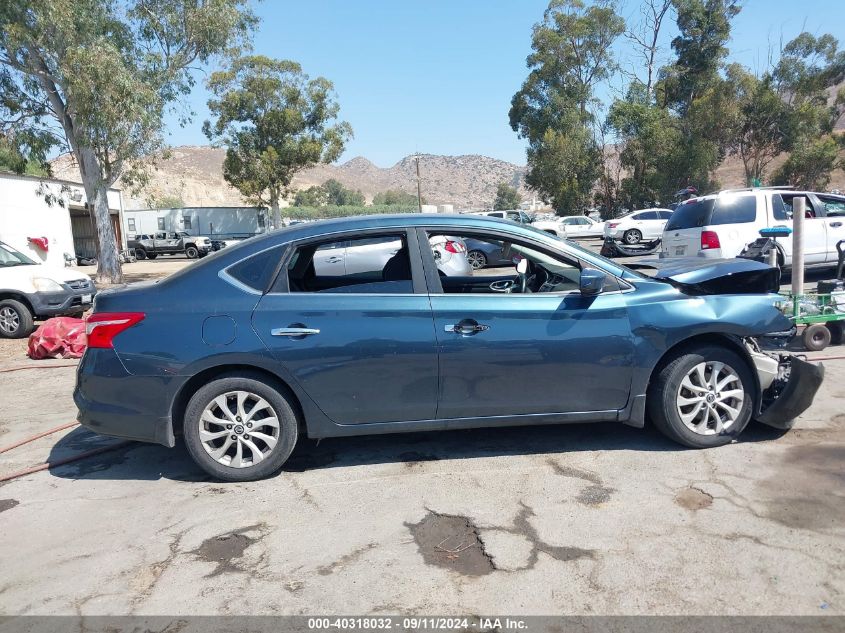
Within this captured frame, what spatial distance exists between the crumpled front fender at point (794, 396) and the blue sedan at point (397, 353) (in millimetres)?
22

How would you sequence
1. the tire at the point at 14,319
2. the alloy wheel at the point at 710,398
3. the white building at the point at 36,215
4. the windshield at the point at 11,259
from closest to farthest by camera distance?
1. the alloy wheel at the point at 710,398
2. the tire at the point at 14,319
3. the windshield at the point at 11,259
4. the white building at the point at 36,215

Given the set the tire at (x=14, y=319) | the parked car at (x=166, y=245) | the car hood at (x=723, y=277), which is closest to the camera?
the car hood at (x=723, y=277)

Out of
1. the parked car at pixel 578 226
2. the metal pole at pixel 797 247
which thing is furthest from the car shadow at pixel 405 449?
the parked car at pixel 578 226

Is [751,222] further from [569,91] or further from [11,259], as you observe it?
[569,91]

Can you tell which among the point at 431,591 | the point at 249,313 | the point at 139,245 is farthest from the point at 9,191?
the point at 431,591

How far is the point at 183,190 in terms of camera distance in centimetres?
9562

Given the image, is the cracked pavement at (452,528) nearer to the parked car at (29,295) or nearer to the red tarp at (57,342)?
the red tarp at (57,342)

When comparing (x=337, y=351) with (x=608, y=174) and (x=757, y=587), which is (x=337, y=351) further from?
(x=608, y=174)

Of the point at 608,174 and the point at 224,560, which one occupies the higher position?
the point at 608,174

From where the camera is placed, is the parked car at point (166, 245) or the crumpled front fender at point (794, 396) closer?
the crumpled front fender at point (794, 396)

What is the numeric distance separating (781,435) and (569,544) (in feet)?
7.75

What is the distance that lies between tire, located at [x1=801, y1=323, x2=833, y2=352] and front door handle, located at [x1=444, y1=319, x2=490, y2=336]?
4.57 meters

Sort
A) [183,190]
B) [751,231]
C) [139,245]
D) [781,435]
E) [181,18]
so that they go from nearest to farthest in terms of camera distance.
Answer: [781,435], [751,231], [181,18], [139,245], [183,190]

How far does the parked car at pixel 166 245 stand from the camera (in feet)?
129
